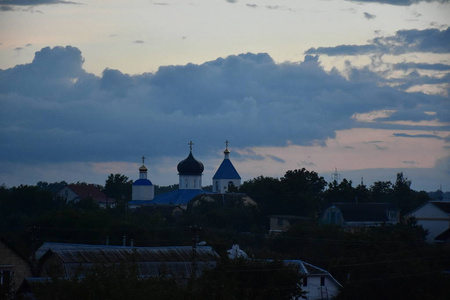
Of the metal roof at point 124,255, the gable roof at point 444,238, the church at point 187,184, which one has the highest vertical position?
the church at point 187,184

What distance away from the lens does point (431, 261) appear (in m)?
46.7

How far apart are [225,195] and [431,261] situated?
46183 millimetres

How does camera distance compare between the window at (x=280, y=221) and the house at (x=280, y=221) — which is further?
the window at (x=280, y=221)

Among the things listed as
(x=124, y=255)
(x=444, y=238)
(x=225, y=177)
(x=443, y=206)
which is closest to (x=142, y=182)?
(x=225, y=177)

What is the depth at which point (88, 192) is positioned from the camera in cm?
12788

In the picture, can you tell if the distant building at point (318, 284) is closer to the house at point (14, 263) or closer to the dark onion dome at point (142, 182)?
the house at point (14, 263)

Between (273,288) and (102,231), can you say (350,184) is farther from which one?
(273,288)

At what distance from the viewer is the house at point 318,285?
41.4m

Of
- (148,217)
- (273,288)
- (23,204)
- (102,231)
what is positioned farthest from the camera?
(23,204)

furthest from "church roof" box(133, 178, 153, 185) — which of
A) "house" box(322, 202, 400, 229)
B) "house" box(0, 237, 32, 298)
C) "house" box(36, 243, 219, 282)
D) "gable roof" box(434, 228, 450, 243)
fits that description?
"house" box(0, 237, 32, 298)

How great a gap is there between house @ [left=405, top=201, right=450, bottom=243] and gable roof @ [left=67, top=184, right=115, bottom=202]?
6297cm

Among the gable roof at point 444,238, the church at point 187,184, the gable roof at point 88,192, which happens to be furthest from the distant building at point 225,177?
the gable roof at point 444,238

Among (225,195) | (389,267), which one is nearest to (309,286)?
(389,267)

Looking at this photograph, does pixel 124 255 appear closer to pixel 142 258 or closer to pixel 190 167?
pixel 142 258
